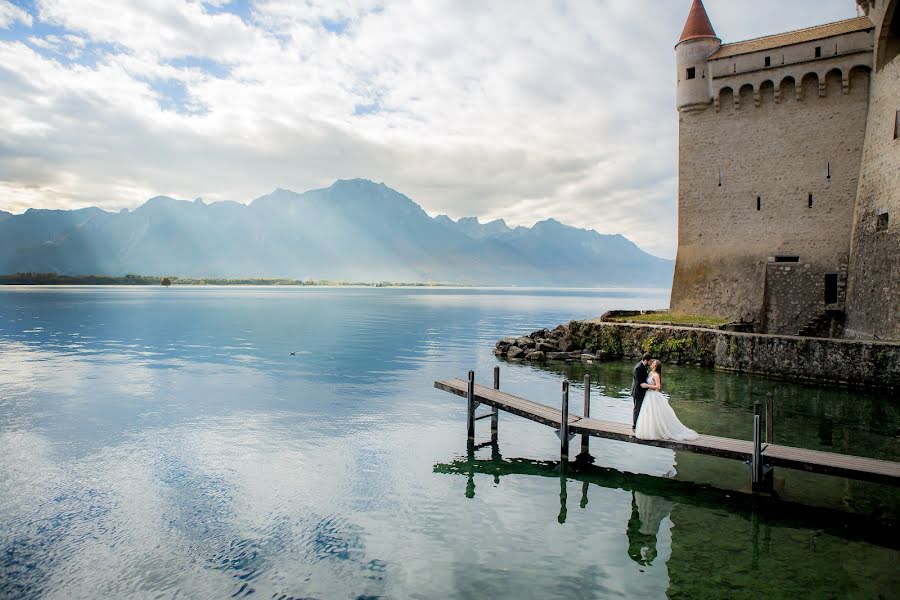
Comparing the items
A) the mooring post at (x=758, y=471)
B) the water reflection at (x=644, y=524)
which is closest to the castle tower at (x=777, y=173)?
the mooring post at (x=758, y=471)

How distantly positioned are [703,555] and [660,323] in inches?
988

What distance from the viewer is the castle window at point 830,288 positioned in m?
30.8

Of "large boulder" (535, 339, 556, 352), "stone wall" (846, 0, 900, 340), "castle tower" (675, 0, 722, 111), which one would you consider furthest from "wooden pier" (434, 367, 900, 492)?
"castle tower" (675, 0, 722, 111)

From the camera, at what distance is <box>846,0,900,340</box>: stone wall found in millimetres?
25078

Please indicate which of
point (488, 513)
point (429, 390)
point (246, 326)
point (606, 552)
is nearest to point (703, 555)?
point (606, 552)

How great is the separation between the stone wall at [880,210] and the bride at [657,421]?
1664 centimetres

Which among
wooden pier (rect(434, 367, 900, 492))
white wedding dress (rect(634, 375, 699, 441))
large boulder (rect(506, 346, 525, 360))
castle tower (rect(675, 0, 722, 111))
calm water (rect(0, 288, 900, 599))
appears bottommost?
calm water (rect(0, 288, 900, 599))

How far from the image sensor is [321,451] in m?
16.2

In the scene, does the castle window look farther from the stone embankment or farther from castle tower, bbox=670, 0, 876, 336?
the stone embankment

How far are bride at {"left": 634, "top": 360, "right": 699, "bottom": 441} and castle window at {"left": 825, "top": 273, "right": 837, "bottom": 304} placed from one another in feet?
74.5

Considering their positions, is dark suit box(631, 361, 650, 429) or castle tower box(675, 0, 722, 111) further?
castle tower box(675, 0, 722, 111)

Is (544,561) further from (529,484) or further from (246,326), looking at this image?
(246,326)

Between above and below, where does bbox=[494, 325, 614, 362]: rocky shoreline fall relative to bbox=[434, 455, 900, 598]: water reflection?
above

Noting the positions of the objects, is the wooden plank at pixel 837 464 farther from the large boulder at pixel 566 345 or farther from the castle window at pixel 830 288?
the large boulder at pixel 566 345
